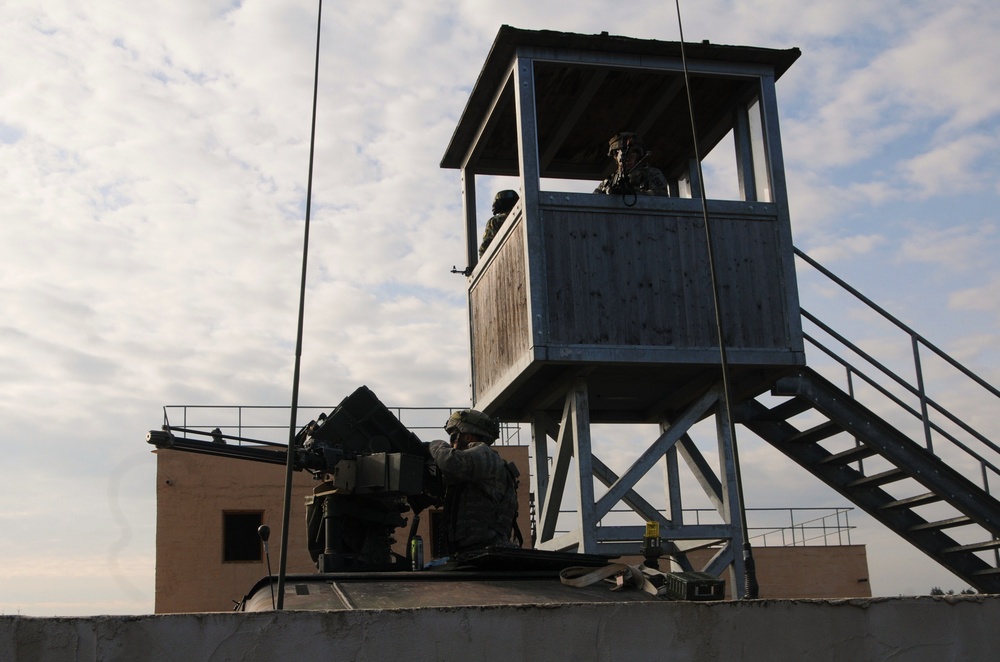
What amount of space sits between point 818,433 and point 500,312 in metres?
3.55

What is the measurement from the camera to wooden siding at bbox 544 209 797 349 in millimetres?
10578

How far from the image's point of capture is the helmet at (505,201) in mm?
12102

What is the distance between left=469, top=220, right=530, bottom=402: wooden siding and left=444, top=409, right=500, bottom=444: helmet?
2.33 m

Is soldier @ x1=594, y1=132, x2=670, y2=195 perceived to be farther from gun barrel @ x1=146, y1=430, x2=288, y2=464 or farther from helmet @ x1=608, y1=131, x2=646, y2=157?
gun barrel @ x1=146, y1=430, x2=288, y2=464

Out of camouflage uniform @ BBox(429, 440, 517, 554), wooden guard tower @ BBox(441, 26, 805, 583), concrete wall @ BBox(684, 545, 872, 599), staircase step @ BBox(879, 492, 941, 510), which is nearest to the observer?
camouflage uniform @ BBox(429, 440, 517, 554)

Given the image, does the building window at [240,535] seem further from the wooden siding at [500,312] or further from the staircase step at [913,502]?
the staircase step at [913,502]

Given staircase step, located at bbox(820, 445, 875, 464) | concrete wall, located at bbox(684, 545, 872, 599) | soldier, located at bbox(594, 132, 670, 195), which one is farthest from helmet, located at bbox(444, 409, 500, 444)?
concrete wall, located at bbox(684, 545, 872, 599)

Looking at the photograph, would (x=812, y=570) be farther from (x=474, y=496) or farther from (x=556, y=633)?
(x=556, y=633)

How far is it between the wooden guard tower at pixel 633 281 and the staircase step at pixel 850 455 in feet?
4.02

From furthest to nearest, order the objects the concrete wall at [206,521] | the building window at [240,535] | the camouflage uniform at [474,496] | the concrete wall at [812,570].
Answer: the concrete wall at [812,570]
the building window at [240,535]
the concrete wall at [206,521]
the camouflage uniform at [474,496]

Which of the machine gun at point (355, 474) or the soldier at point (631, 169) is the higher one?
the soldier at point (631, 169)

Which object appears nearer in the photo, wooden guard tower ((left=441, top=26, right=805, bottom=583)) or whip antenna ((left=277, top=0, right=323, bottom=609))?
whip antenna ((left=277, top=0, right=323, bottom=609))

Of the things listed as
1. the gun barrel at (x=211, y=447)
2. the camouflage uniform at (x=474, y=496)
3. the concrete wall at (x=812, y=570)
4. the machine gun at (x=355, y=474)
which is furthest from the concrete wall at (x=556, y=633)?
the concrete wall at (x=812, y=570)

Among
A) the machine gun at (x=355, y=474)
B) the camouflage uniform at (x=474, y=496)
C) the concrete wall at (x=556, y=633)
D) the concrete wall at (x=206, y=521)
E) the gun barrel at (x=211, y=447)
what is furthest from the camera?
the concrete wall at (x=206, y=521)
